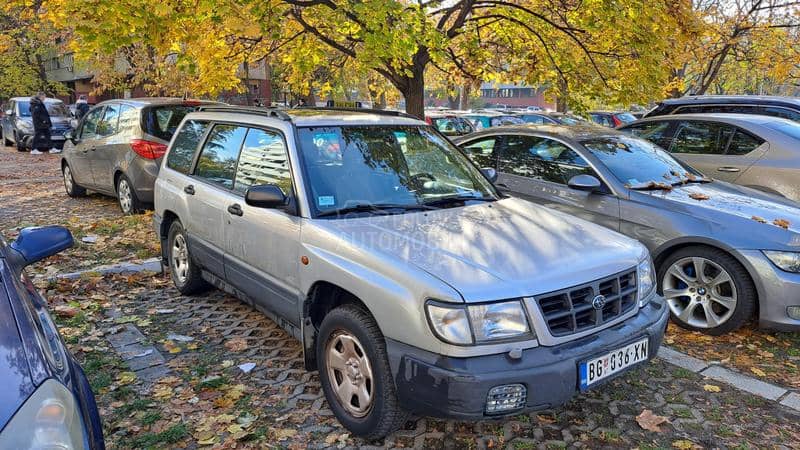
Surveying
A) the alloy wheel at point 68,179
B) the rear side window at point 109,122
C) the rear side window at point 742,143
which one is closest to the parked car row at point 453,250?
the rear side window at point 742,143

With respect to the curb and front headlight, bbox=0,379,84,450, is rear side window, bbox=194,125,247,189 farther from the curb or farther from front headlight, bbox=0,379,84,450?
the curb

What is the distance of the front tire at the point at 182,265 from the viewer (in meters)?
5.19

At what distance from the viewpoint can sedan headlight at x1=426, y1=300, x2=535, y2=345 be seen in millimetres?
2658

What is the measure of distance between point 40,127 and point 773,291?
797 inches

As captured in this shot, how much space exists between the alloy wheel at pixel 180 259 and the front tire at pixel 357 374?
2.43m

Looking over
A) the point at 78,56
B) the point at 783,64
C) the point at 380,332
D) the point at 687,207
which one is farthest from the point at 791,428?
the point at 783,64

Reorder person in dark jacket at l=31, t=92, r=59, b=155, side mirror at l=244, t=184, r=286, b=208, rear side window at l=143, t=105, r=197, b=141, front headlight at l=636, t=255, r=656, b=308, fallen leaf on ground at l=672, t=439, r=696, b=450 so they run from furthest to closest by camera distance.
Result: 1. person in dark jacket at l=31, t=92, r=59, b=155
2. rear side window at l=143, t=105, r=197, b=141
3. side mirror at l=244, t=184, r=286, b=208
4. front headlight at l=636, t=255, r=656, b=308
5. fallen leaf on ground at l=672, t=439, r=696, b=450

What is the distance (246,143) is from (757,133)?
607 centimetres

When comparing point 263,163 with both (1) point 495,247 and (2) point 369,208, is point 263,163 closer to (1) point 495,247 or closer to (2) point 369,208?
(2) point 369,208

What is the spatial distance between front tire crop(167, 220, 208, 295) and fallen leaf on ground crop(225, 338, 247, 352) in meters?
0.93

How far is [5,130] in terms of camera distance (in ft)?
69.2

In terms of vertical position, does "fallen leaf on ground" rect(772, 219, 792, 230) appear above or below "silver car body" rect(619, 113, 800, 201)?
below

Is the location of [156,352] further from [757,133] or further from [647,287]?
[757,133]

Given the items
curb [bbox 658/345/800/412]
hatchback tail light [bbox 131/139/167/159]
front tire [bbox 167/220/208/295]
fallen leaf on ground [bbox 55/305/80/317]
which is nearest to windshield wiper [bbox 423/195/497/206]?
curb [bbox 658/345/800/412]
